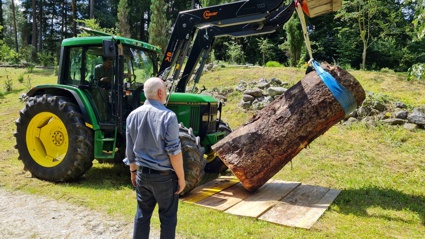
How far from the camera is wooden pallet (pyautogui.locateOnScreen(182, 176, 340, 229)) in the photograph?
4273mm

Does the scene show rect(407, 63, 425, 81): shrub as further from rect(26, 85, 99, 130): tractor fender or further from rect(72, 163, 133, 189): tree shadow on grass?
rect(26, 85, 99, 130): tractor fender

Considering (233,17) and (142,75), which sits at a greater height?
(233,17)

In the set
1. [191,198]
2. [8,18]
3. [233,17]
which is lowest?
[191,198]

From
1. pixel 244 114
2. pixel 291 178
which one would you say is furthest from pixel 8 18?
pixel 291 178

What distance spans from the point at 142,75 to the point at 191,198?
2.41 meters

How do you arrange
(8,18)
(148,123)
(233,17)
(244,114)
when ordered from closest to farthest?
1. (148,123)
2. (233,17)
3. (244,114)
4. (8,18)

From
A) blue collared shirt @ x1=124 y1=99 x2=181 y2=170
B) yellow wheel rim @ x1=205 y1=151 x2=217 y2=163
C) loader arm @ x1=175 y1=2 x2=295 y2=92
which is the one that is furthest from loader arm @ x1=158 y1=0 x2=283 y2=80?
blue collared shirt @ x1=124 y1=99 x2=181 y2=170

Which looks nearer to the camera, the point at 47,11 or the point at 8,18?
the point at 47,11

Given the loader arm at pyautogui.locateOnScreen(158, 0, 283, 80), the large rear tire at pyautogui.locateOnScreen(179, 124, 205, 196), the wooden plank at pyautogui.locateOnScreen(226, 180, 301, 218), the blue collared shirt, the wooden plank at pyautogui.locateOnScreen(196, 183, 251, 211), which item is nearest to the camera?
the blue collared shirt

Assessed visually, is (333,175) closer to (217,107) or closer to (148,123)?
(217,107)

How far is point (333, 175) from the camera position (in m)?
6.21

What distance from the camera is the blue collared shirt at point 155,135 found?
2699 millimetres

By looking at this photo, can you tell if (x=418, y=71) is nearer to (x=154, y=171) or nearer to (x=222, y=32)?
(x=222, y=32)

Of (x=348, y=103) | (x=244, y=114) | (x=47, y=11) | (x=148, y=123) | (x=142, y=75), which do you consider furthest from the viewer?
(x=47, y=11)
